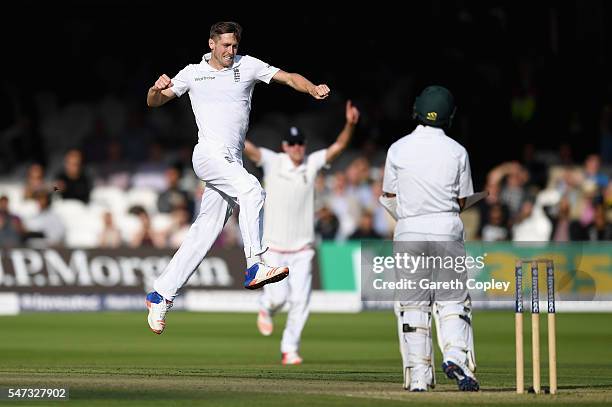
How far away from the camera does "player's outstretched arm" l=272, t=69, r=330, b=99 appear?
32.2ft

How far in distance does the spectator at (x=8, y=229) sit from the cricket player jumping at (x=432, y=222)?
41.2ft

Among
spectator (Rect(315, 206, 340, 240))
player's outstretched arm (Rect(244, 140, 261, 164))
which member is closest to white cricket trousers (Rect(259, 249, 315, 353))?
player's outstretched arm (Rect(244, 140, 261, 164))

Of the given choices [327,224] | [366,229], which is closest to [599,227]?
[366,229]

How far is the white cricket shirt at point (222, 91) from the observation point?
34.1 ft

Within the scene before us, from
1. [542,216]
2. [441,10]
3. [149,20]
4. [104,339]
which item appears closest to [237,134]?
[104,339]

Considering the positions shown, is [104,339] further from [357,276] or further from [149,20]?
[149,20]

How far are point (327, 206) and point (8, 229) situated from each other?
15.5 ft

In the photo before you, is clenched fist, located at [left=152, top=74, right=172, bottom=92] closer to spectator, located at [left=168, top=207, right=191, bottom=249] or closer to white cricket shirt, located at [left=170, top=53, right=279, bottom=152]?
white cricket shirt, located at [left=170, top=53, right=279, bottom=152]

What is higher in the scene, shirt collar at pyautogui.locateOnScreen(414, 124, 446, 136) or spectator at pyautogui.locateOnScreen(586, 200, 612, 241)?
shirt collar at pyautogui.locateOnScreen(414, 124, 446, 136)

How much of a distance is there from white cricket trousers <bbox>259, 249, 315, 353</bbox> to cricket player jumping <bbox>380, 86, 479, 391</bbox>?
383 centimetres

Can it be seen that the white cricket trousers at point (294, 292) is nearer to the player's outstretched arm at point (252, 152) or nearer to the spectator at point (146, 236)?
the player's outstretched arm at point (252, 152)

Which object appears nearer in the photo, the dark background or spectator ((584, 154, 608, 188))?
spectator ((584, 154, 608, 188))

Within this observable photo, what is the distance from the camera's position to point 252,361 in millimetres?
13414

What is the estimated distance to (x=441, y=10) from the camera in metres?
23.8
